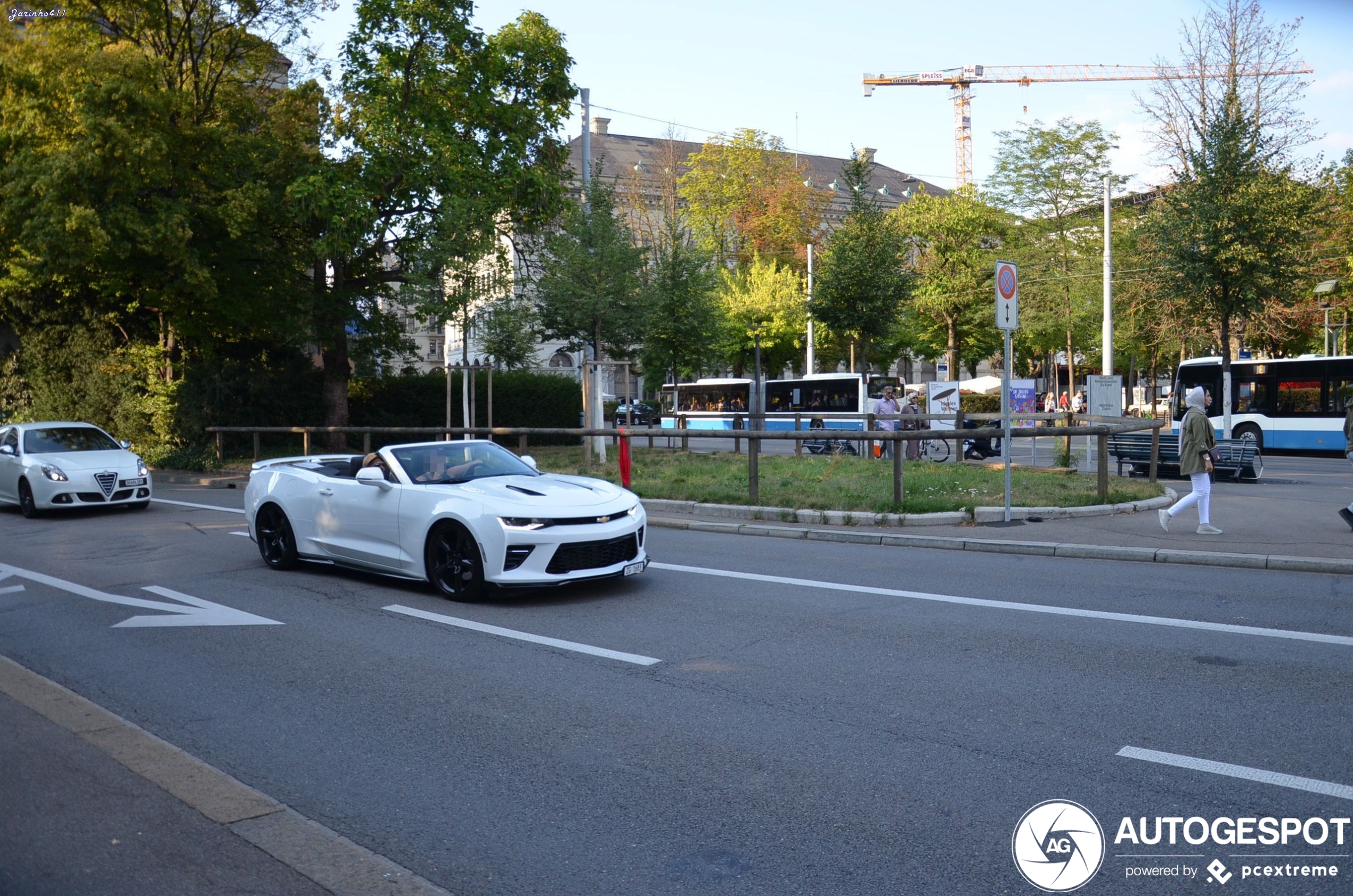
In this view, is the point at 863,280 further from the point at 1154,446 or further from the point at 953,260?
the point at 953,260

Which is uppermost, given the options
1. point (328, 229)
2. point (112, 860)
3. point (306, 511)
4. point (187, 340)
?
point (328, 229)

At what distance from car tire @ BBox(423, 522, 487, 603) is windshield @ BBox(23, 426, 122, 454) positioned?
11.4 m

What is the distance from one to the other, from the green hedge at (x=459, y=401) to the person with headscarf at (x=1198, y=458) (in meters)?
22.7

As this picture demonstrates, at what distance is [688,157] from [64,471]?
51479mm

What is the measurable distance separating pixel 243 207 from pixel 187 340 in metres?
7.50

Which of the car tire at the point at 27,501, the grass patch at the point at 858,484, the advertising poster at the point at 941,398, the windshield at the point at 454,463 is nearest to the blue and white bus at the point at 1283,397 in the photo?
the advertising poster at the point at 941,398

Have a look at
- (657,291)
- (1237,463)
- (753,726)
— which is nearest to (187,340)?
(657,291)

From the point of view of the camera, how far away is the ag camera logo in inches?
147

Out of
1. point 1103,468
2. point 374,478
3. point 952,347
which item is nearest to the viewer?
point 374,478

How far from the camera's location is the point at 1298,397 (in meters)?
30.3

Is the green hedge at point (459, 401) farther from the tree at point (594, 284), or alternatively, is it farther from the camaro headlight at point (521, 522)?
the camaro headlight at point (521, 522)

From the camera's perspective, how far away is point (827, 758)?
4922 mm

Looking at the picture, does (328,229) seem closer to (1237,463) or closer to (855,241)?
(855,241)

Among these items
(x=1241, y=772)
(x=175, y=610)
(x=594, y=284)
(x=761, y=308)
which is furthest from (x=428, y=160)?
(x=761, y=308)
